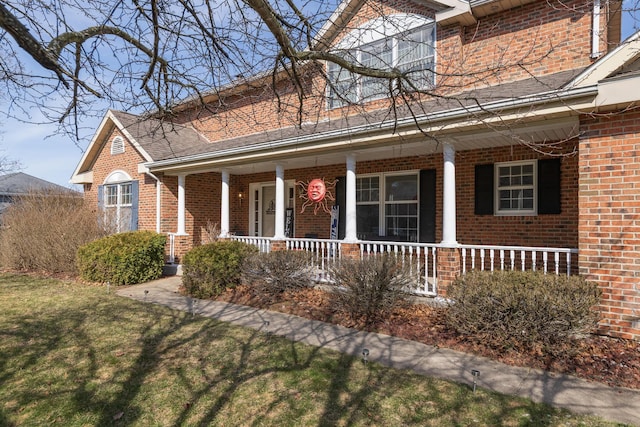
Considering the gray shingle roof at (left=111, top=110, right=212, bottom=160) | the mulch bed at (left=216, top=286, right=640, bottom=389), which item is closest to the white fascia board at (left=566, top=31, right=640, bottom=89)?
the mulch bed at (left=216, top=286, right=640, bottom=389)

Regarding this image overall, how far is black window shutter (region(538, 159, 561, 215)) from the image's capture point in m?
7.43

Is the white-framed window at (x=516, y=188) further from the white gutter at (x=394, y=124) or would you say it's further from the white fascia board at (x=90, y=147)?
the white fascia board at (x=90, y=147)

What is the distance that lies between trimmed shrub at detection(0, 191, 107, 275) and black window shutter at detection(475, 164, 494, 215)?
35.4 ft

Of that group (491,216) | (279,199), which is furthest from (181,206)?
(491,216)

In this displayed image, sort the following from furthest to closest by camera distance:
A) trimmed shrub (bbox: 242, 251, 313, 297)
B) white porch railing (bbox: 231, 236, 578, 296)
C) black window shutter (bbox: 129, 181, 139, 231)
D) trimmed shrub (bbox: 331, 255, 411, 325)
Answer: black window shutter (bbox: 129, 181, 139, 231), trimmed shrub (bbox: 242, 251, 313, 297), white porch railing (bbox: 231, 236, 578, 296), trimmed shrub (bbox: 331, 255, 411, 325)

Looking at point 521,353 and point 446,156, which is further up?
point 446,156

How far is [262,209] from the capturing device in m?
13.6

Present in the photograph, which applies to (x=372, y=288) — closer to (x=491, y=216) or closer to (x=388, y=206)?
(x=491, y=216)

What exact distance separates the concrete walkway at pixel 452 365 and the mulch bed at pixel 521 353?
174mm

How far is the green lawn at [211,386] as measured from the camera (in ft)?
11.0

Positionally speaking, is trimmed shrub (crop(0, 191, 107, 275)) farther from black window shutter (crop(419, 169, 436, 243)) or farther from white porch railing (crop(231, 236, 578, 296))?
black window shutter (crop(419, 169, 436, 243))

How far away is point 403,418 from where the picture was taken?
329 cm

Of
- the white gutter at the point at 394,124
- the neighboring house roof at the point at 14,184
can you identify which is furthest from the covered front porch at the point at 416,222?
the neighboring house roof at the point at 14,184

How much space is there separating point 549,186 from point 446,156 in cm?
241
